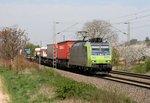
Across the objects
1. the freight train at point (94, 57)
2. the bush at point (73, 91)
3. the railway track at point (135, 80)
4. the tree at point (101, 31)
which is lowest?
the railway track at point (135, 80)

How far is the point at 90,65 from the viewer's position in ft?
113

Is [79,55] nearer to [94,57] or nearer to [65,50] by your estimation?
[94,57]

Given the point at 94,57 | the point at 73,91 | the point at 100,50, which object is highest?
the point at 100,50

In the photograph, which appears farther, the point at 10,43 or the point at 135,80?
the point at 10,43

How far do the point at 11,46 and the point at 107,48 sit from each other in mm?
17224

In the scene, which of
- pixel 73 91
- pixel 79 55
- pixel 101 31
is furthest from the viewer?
pixel 101 31

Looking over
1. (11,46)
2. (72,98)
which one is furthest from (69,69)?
(72,98)

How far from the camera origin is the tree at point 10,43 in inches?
1928

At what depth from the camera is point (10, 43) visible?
49.8 meters

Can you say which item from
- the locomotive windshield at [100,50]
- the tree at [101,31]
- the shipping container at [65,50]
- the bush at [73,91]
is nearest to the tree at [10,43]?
the shipping container at [65,50]

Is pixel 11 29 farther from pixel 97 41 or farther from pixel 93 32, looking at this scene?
pixel 93 32

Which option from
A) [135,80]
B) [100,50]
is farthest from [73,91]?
[100,50]

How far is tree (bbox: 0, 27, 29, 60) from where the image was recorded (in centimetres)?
4897

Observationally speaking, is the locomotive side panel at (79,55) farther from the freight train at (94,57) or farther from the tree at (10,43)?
the tree at (10,43)
